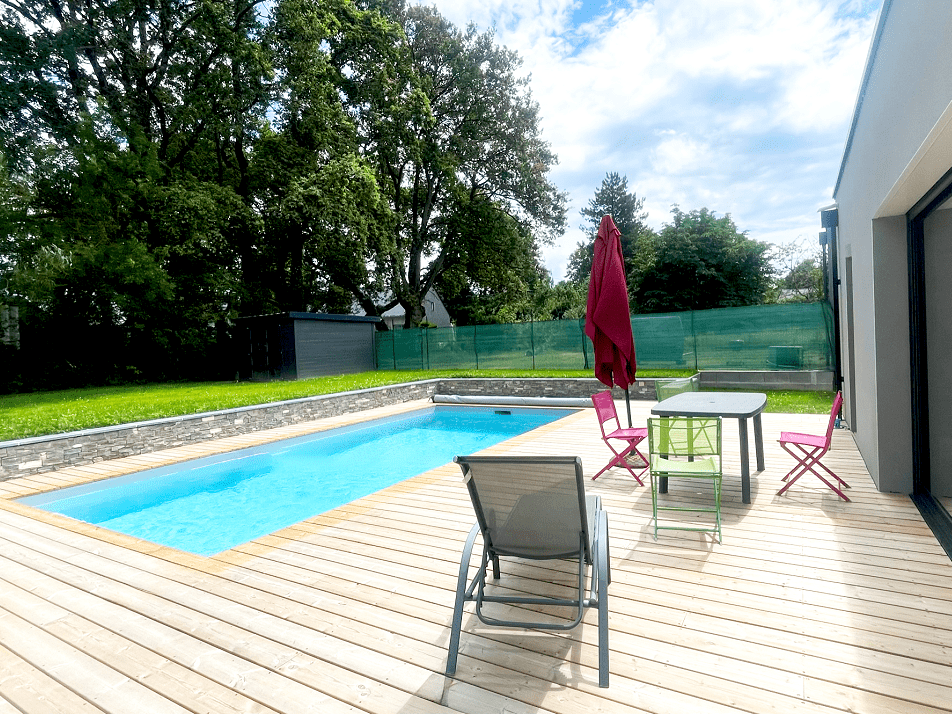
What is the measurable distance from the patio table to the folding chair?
2337mm

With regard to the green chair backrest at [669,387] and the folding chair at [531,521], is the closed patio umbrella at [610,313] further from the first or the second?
the folding chair at [531,521]

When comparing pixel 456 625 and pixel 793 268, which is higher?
pixel 793 268

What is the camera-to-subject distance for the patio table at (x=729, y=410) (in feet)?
14.5

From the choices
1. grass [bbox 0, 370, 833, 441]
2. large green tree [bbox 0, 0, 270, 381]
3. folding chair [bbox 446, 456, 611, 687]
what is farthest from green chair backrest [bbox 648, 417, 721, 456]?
large green tree [bbox 0, 0, 270, 381]

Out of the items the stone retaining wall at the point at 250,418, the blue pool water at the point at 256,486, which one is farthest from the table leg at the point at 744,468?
the stone retaining wall at the point at 250,418

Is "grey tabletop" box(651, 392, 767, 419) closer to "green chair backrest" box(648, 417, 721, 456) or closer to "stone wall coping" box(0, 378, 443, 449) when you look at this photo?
"green chair backrest" box(648, 417, 721, 456)

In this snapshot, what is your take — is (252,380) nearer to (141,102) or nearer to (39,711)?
(141,102)

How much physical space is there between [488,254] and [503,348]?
8.64m

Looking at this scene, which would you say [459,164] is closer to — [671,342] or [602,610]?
[671,342]

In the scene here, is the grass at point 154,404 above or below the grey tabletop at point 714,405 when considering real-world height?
below

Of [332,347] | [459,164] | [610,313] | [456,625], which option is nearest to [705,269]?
[459,164]

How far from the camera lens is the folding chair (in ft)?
7.58

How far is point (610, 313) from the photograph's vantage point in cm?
525

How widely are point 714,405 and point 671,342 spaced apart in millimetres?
9225
